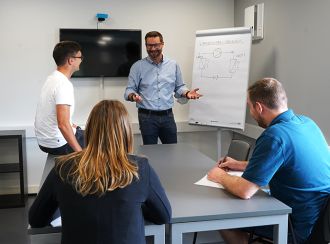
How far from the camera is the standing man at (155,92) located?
408 centimetres

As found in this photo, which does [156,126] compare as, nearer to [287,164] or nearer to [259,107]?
[259,107]

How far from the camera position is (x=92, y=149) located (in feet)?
4.79

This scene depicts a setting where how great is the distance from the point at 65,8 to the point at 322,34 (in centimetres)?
288

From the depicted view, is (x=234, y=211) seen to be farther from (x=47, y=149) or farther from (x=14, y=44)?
(x=14, y=44)

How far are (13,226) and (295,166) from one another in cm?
293

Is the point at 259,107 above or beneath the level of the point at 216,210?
above

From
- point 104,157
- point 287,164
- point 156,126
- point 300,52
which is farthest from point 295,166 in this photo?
point 156,126

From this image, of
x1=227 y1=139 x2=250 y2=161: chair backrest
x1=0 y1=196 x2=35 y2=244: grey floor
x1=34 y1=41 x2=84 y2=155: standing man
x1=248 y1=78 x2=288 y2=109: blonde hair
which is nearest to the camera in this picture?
x1=248 y1=78 x2=288 y2=109: blonde hair

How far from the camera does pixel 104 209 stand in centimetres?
138

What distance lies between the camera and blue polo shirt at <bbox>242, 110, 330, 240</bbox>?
5.94ft

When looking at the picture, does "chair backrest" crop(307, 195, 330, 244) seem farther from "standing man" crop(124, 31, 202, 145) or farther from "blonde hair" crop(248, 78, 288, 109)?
"standing man" crop(124, 31, 202, 145)

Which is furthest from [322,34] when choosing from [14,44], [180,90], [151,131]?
[14,44]

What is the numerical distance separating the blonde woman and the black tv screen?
3.10 meters

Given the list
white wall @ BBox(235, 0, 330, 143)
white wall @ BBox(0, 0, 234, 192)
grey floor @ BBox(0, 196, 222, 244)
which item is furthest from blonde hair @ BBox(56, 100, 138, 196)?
white wall @ BBox(0, 0, 234, 192)
